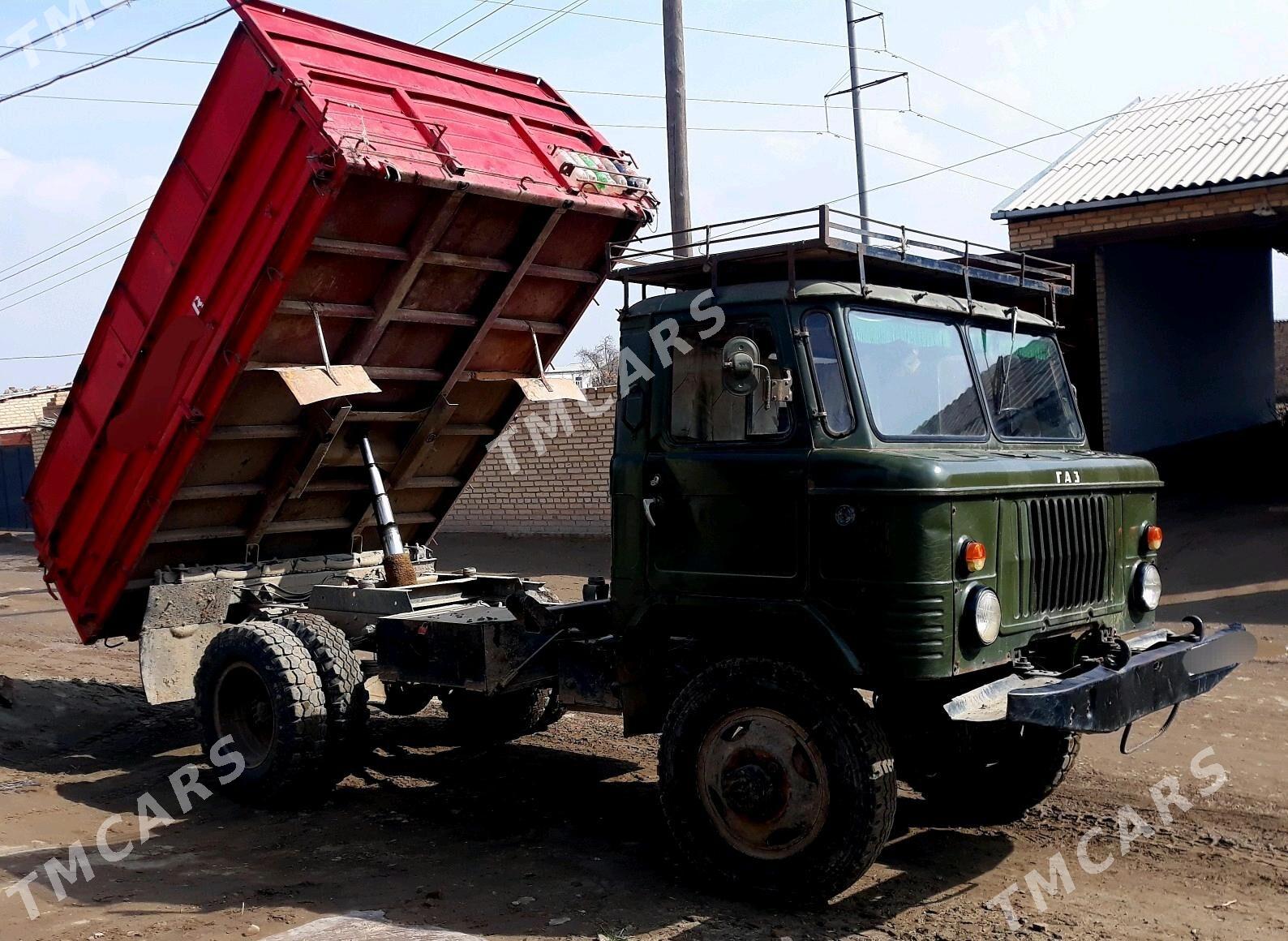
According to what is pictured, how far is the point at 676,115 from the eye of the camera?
39.9 feet

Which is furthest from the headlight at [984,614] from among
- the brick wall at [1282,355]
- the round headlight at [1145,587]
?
the brick wall at [1282,355]

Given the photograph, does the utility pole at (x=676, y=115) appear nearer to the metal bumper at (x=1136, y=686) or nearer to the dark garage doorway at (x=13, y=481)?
the metal bumper at (x=1136, y=686)

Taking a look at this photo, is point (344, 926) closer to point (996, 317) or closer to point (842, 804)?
point (842, 804)

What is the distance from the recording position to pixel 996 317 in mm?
5371

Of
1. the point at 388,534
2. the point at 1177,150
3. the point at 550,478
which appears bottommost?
the point at 388,534

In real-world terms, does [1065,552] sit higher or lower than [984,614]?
higher

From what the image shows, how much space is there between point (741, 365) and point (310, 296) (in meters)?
2.73

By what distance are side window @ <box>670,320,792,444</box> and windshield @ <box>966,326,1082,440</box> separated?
1108 mm

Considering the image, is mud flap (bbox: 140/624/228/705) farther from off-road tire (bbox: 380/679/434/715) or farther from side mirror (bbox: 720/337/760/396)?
side mirror (bbox: 720/337/760/396)

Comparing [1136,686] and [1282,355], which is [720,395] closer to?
[1136,686]

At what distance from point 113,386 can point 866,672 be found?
4.69 meters
